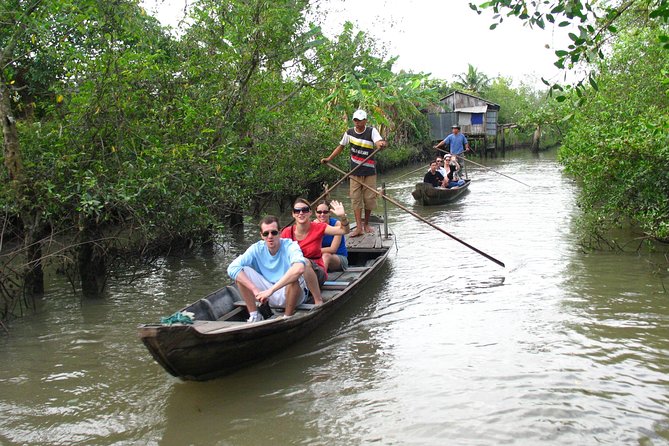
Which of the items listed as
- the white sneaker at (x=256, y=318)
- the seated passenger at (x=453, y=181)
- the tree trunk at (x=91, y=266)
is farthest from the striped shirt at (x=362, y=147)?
the seated passenger at (x=453, y=181)

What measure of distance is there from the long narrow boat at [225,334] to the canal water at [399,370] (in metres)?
0.20

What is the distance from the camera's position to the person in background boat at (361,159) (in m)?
8.77

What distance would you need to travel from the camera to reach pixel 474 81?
43906 millimetres

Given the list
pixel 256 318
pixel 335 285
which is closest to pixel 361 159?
pixel 335 285

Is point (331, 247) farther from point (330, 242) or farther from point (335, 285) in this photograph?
point (335, 285)

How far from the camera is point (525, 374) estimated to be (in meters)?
4.87

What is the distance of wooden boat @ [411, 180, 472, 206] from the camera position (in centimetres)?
1430

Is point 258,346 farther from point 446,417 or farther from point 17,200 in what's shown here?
point 17,200

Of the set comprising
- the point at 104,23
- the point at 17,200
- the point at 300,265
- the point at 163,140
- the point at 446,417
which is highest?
the point at 104,23

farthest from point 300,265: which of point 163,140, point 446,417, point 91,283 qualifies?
point 91,283

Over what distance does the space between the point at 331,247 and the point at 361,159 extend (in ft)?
7.97

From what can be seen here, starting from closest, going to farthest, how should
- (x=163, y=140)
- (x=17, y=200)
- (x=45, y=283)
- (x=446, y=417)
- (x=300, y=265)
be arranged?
(x=446, y=417)
(x=300, y=265)
(x=17, y=200)
(x=163, y=140)
(x=45, y=283)

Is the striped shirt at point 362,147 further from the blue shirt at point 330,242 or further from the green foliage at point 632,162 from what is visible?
the green foliage at point 632,162

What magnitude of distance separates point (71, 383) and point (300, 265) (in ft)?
6.86
